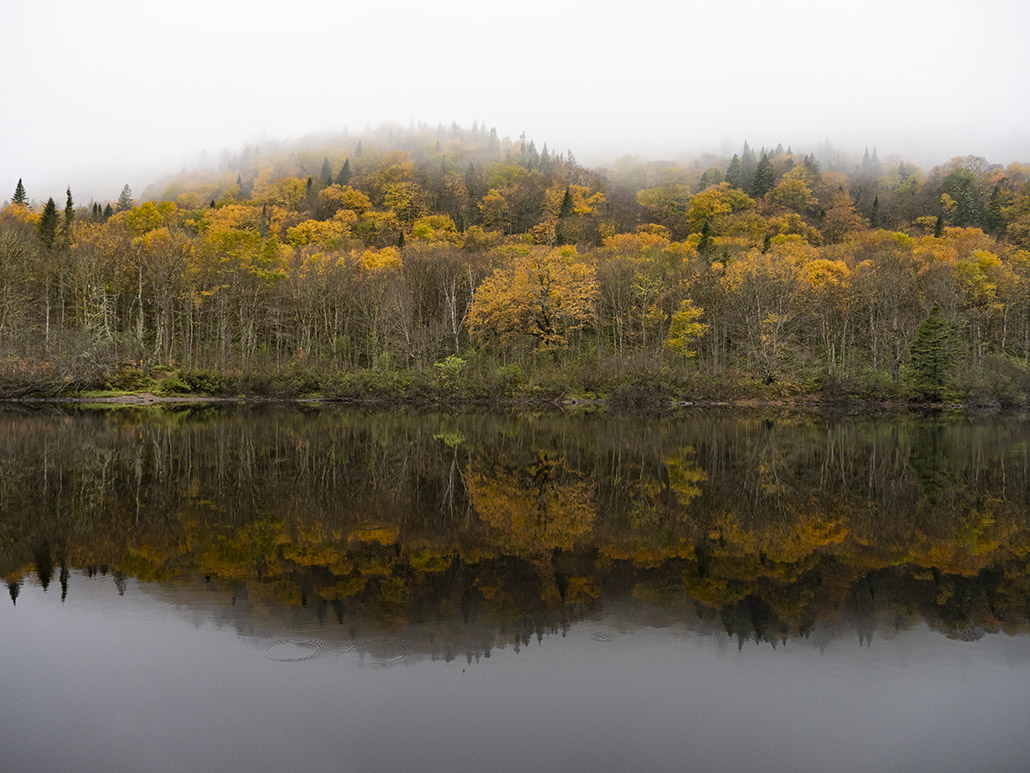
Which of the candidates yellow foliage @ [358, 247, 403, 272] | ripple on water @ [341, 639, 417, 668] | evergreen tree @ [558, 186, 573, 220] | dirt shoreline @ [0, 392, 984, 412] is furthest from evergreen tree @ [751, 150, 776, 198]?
ripple on water @ [341, 639, 417, 668]

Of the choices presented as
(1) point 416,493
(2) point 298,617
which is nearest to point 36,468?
(1) point 416,493

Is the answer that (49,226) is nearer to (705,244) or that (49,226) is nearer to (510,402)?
(510,402)

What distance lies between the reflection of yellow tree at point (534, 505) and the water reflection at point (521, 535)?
0.07 metres

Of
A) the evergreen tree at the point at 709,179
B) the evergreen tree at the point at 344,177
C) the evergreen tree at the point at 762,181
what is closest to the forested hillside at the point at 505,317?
the evergreen tree at the point at 762,181

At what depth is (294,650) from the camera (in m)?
6.37

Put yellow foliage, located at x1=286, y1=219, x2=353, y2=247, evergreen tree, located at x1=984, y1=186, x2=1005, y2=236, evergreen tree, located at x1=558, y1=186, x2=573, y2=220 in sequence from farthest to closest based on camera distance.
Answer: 1. evergreen tree, located at x1=558, y1=186, x2=573, y2=220
2. evergreen tree, located at x1=984, y1=186, x2=1005, y2=236
3. yellow foliage, located at x1=286, y1=219, x2=353, y2=247

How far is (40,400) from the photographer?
43.1 metres

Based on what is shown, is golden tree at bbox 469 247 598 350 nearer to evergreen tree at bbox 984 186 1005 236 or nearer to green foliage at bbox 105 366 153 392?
green foliage at bbox 105 366 153 392

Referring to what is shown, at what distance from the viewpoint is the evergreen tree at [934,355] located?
5103cm

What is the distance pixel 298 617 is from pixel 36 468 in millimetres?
13142

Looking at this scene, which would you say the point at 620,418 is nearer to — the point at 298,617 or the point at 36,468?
the point at 36,468

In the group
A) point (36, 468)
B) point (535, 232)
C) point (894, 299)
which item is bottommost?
point (36, 468)

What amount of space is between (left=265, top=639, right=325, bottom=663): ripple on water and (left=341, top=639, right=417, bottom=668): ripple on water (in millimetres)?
279

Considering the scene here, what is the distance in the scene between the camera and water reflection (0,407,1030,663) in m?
7.42
